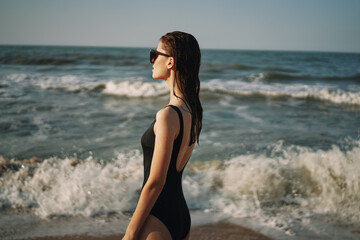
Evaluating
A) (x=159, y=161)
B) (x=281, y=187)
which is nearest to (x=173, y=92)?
(x=159, y=161)

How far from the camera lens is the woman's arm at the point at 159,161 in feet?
4.62

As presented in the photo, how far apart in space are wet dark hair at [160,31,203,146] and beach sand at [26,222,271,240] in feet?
7.87

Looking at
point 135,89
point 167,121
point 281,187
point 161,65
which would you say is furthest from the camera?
point 135,89

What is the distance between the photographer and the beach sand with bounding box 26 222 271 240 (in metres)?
3.58

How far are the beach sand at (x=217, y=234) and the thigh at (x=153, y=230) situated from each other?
7.35ft

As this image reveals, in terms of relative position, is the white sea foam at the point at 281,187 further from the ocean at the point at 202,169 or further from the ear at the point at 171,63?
the ear at the point at 171,63

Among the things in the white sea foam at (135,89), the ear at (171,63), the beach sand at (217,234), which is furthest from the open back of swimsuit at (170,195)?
the white sea foam at (135,89)

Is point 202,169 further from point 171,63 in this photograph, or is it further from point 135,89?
point 135,89

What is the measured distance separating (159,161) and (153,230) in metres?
0.36

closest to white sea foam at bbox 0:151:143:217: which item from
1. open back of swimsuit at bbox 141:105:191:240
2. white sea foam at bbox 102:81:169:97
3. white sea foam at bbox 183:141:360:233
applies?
white sea foam at bbox 183:141:360:233

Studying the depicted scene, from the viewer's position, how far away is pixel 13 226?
3.76 m

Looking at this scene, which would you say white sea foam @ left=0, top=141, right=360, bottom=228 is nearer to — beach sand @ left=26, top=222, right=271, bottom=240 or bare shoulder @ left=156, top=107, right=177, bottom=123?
beach sand @ left=26, top=222, right=271, bottom=240

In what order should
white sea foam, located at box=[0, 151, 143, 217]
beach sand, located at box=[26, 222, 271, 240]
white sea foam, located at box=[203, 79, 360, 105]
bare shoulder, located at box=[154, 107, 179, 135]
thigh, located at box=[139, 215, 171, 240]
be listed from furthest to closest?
white sea foam, located at box=[203, 79, 360, 105] → white sea foam, located at box=[0, 151, 143, 217] → beach sand, located at box=[26, 222, 271, 240] → thigh, located at box=[139, 215, 171, 240] → bare shoulder, located at box=[154, 107, 179, 135]

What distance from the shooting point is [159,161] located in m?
1.43
